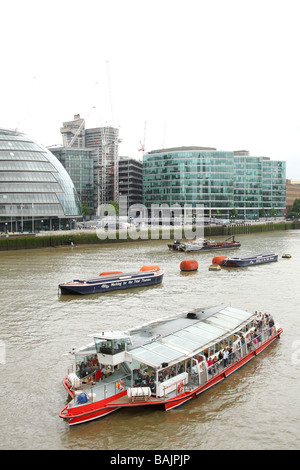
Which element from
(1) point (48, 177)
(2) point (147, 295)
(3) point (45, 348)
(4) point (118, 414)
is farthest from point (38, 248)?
(4) point (118, 414)

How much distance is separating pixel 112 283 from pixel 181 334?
72.0 ft

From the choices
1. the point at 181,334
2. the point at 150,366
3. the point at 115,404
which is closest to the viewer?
the point at 115,404

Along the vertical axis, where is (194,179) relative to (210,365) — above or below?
above

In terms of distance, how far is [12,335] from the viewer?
28.9 meters

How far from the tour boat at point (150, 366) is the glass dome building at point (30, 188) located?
73.2m

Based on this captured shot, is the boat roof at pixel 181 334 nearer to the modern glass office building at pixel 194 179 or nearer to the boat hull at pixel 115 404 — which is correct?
the boat hull at pixel 115 404

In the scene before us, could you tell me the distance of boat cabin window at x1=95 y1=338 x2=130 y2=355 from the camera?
776 inches

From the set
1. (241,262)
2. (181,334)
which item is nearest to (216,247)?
(241,262)

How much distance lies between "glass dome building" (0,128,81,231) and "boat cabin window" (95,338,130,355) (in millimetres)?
74599

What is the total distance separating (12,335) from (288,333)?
1660cm

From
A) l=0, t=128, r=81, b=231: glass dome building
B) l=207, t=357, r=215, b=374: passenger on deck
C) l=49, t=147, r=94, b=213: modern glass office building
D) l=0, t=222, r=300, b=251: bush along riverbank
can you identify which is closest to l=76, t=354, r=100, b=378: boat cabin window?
l=207, t=357, r=215, b=374: passenger on deck

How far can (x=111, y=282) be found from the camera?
1729 inches

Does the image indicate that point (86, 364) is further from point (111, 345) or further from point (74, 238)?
point (74, 238)
